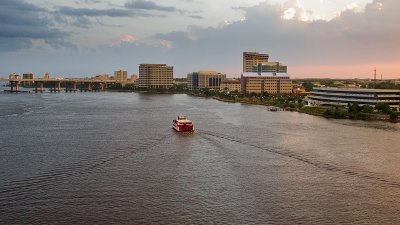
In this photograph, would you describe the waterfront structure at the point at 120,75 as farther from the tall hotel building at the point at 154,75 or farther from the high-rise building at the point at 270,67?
the high-rise building at the point at 270,67

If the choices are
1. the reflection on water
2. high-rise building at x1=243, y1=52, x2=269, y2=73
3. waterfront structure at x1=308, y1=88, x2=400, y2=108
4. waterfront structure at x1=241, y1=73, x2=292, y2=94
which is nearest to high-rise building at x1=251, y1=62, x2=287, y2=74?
waterfront structure at x1=241, y1=73, x2=292, y2=94

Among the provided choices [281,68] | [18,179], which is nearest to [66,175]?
[18,179]

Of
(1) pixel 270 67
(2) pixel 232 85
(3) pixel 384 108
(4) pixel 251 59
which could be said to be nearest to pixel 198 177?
(3) pixel 384 108

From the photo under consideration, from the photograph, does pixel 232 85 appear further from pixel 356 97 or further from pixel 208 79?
pixel 356 97

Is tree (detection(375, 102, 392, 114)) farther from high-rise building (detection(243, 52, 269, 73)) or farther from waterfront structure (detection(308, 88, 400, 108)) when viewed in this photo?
high-rise building (detection(243, 52, 269, 73))

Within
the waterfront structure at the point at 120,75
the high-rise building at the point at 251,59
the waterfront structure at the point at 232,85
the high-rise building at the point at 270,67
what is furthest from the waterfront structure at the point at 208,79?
the waterfront structure at the point at 120,75

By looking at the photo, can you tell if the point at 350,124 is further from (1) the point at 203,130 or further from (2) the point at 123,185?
(2) the point at 123,185
